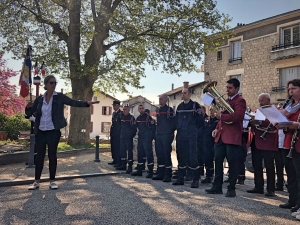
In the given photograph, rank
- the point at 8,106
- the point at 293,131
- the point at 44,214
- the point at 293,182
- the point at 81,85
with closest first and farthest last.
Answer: the point at 44,214 → the point at 293,131 → the point at 293,182 → the point at 81,85 → the point at 8,106

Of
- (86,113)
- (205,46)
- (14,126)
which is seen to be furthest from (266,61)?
(14,126)

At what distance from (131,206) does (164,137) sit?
9.86ft

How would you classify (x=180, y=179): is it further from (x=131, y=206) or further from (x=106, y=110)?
(x=106, y=110)

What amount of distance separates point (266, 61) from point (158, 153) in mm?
20699

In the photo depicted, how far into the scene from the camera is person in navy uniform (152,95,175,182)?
295 inches

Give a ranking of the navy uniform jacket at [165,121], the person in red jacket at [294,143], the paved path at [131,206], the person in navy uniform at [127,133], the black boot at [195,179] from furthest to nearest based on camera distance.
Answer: the person in navy uniform at [127,133] < the navy uniform jacket at [165,121] < the black boot at [195,179] < the person in red jacket at [294,143] < the paved path at [131,206]

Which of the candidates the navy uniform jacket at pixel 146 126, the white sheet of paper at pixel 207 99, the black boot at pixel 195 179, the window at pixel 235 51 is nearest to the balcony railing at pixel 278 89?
the window at pixel 235 51

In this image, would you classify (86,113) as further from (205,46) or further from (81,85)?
(205,46)

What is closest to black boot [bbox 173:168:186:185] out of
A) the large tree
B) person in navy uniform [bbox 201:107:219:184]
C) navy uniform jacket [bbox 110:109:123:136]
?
person in navy uniform [bbox 201:107:219:184]

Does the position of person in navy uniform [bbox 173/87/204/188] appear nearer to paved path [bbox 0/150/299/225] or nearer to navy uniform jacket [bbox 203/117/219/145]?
paved path [bbox 0/150/299/225]

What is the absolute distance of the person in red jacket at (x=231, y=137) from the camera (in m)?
5.64

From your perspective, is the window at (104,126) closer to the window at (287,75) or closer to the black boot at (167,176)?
the window at (287,75)

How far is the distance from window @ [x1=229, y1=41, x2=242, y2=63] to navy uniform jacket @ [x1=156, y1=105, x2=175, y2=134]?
71.9 feet

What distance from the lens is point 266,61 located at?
25.5 meters
